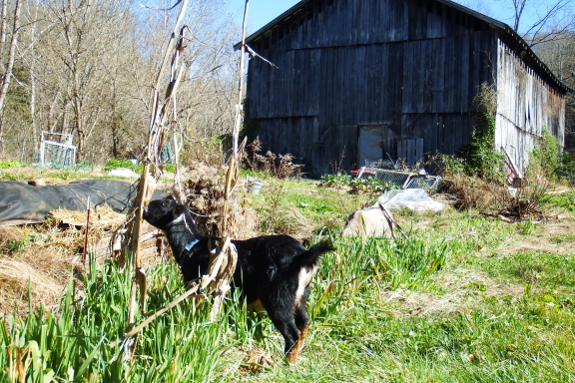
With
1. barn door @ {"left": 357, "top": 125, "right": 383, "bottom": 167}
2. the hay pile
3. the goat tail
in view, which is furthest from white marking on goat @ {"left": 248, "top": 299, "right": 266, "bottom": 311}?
barn door @ {"left": 357, "top": 125, "right": 383, "bottom": 167}

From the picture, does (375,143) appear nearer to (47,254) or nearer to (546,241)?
(546,241)

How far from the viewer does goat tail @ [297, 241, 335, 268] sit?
10.7 feet

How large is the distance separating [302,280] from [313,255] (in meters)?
0.22

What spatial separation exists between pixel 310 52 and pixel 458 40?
5736 millimetres

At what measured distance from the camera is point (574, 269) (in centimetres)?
595

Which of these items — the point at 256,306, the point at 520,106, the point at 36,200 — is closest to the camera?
the point at 256,306

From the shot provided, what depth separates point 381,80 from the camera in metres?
20.3

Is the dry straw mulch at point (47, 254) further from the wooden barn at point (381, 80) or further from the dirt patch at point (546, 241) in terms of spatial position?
the wooden barn at point (381, 80)

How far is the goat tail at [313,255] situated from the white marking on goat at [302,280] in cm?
3

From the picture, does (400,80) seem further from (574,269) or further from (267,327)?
(267,327)

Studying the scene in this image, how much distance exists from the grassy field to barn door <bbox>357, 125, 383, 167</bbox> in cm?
1408

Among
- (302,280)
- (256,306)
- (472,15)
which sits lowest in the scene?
(256,306)

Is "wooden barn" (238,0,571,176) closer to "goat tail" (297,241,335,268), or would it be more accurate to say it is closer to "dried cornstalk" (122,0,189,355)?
"goat tail" (297,241,335,268)

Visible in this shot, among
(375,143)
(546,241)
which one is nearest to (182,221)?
(546,241)
